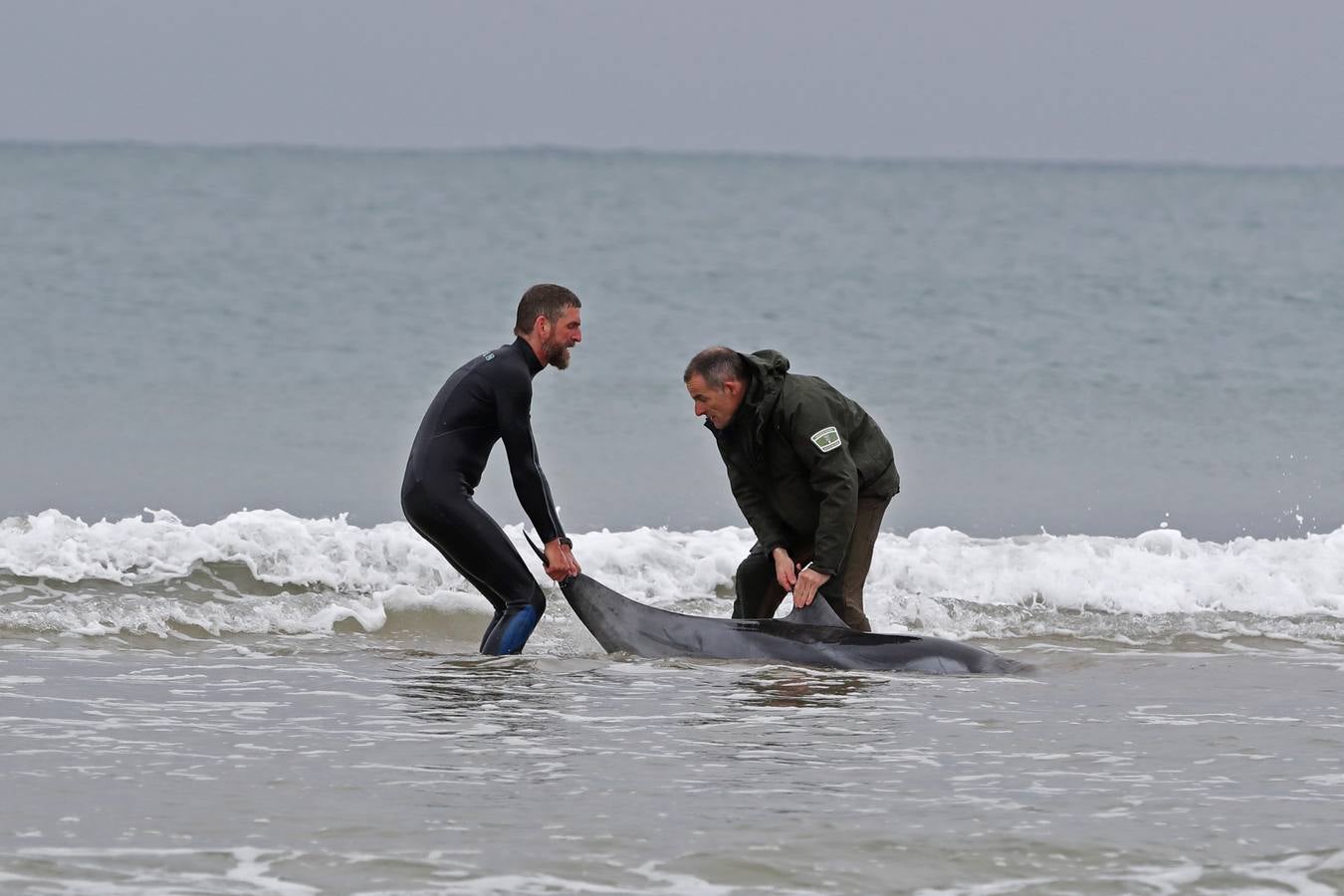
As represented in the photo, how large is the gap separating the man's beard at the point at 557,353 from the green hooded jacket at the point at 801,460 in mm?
816

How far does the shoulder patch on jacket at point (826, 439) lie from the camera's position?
8.09m

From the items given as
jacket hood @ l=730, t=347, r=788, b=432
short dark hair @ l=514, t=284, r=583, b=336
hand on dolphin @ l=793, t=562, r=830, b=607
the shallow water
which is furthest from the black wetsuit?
hand on dolphin @ l=793, t=562, r=830, b=607

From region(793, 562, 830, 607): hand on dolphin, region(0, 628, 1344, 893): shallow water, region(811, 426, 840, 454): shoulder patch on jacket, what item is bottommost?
region(0, 628, 1344, 893): shallow water

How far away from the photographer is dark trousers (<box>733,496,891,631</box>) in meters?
8.54

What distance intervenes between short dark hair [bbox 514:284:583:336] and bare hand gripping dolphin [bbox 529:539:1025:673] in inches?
52.4

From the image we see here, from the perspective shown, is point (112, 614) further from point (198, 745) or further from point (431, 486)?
point (198, 745)

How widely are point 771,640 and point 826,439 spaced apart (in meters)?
1.14

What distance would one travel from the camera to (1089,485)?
1595 cm

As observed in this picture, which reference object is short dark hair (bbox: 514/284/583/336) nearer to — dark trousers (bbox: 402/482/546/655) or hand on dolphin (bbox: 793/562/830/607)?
dark trousers (bbox: 402/482/546/655)

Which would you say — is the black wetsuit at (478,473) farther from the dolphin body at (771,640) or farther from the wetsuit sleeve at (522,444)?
the dolphin body at (771,640)

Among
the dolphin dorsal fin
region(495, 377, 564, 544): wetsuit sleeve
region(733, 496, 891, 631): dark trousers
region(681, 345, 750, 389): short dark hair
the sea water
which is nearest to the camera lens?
the sea water

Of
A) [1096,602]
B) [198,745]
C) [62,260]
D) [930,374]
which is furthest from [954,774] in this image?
[62,260]

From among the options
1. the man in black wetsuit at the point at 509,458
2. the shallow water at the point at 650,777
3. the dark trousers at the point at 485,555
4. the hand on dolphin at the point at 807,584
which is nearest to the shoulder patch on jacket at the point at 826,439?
the hand on dolphin at the point at 807,584

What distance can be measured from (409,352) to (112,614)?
621 inches
